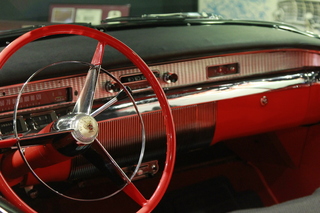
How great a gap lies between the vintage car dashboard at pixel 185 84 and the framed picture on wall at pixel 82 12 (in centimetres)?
31

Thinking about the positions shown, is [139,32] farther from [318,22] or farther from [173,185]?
[318,22]

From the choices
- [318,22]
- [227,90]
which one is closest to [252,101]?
[227,90]

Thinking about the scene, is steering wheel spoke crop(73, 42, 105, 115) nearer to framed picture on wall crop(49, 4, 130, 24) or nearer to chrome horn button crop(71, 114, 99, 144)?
chrome horn button crop(71, 114, 99, 144)

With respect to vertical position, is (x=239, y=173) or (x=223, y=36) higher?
(x=223, y=36)

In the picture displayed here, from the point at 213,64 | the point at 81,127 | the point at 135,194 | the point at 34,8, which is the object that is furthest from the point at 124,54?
the point at 34,8

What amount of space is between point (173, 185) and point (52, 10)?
1.00 meters

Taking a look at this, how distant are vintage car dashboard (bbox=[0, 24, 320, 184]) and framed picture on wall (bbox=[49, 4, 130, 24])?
1.01ft

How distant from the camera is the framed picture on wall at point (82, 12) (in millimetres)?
1859

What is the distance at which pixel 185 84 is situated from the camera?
151 centimetres

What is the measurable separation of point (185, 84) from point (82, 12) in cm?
73

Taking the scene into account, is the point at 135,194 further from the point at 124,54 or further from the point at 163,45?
the point at 163,45

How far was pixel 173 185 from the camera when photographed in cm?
203

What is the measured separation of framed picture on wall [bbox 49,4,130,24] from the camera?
73.2 inches

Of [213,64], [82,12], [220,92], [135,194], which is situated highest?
[82,12]
